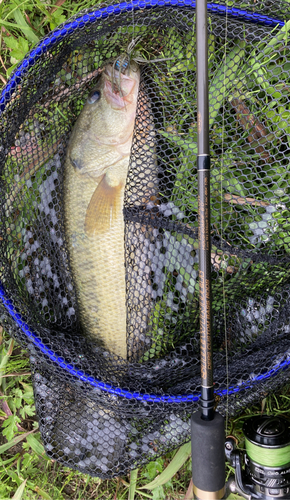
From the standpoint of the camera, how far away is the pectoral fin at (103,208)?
5.91 feet

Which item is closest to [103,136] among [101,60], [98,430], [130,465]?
[101,60]

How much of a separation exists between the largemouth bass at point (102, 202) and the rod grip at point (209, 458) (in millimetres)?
653

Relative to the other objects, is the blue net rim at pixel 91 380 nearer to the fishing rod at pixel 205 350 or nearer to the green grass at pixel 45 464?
the fishing rod at pixel 205 350

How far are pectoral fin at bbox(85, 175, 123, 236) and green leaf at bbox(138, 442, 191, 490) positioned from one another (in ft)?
3.61

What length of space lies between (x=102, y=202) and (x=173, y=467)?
1.28 meters

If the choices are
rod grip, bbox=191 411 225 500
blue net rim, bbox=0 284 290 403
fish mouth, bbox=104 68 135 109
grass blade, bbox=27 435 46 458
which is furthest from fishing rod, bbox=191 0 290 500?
grass blade, bbox=27 435 46 458

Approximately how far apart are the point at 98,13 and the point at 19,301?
1.20 metres

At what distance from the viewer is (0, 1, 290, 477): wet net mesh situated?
1.59 metres

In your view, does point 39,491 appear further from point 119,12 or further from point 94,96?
point 119,12

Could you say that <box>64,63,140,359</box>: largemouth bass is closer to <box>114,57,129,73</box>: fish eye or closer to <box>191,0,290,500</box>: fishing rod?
<box>114,57,129,73</box>: fish eye

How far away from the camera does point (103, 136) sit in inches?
72.1

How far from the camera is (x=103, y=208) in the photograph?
1.80 metres

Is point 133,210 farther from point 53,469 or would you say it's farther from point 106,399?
point 53,469

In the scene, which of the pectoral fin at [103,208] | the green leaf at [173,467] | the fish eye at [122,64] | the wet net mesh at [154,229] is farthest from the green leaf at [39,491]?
the fish eye at [122,64]
